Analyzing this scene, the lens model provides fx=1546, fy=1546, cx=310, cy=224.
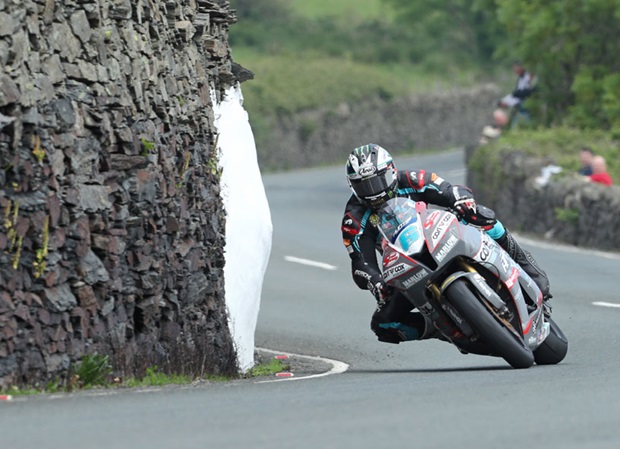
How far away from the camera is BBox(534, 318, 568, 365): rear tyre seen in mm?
11547

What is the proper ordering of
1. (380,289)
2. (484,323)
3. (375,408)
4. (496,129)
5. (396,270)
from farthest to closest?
(496,129), (380,289), (396,270), (484,323), (375,408)

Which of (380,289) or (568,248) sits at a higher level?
(380,289)

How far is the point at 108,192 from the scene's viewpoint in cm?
1041

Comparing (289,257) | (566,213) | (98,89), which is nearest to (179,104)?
(98,89)

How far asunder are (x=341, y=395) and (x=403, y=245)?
2.35 m

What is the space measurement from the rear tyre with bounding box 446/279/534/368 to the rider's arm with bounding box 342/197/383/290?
42.4 inches

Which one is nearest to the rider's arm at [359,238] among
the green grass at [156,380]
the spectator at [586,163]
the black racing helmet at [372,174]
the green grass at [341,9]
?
the black racing helmet at [372,174]

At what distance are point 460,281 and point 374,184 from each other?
111cm

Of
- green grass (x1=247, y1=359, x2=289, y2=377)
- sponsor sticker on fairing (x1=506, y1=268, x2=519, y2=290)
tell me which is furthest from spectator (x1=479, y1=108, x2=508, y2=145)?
sponsor sticker on fairing (x1=506, y1=268, x2=519, y2=290)

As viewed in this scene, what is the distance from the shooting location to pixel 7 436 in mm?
A: 7219

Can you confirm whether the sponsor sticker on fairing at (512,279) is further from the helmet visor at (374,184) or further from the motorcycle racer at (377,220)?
the helmet visor at (374,184)

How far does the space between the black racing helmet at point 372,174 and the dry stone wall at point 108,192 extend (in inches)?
55.3

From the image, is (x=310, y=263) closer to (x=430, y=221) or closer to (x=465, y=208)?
(x=465, y=208)

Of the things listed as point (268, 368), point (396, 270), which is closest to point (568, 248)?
point (268, 368)
